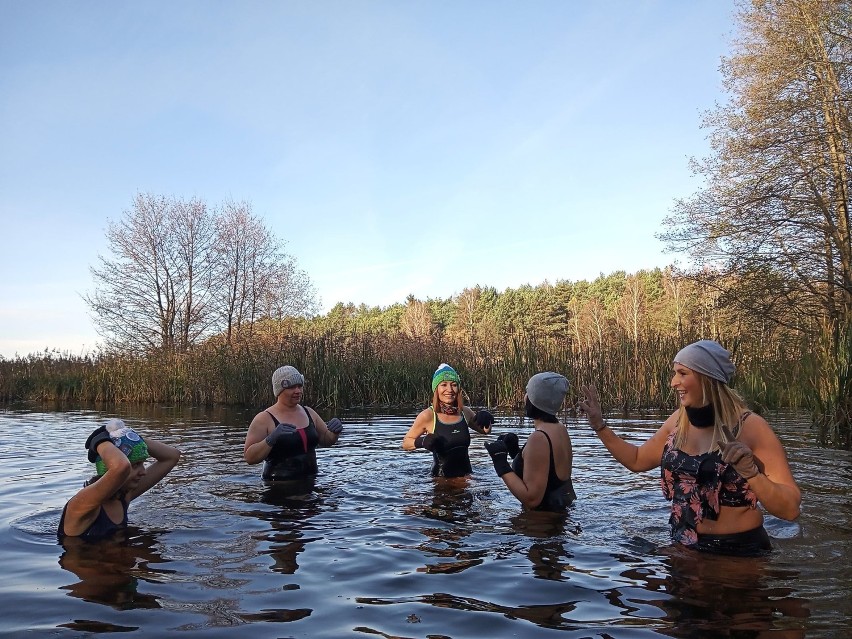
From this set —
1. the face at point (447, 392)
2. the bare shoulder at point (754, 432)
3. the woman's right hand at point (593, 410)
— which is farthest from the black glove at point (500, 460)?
the face at point (447, 392)

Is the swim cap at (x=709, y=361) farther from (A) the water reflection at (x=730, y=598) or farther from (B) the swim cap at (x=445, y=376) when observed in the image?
(B) the swim cap at (x=445, y=376)

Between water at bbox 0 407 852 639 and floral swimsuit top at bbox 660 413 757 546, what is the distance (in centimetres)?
22

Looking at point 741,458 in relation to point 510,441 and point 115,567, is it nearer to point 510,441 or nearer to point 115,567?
point 510,441

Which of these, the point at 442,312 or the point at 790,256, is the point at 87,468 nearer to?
the point at 790,256

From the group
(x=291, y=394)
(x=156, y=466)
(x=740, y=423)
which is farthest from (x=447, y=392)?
(x=740, y=423)

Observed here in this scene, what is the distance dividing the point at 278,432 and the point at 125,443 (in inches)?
85.2

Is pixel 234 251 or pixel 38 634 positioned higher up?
pixel 234 251

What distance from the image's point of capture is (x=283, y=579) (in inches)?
155

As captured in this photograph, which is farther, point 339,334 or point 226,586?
point 339,334

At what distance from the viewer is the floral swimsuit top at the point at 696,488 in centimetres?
394

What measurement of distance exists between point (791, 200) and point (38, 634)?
19.3m

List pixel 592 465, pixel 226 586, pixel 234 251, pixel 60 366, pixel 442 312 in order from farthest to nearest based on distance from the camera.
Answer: pixel 442 312
pixel 234 251
pixel 60 366
pixel 592 465
pixel 226 586

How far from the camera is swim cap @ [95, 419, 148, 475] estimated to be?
15.0ft

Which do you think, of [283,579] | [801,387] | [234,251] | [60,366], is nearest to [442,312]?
[234,251]
